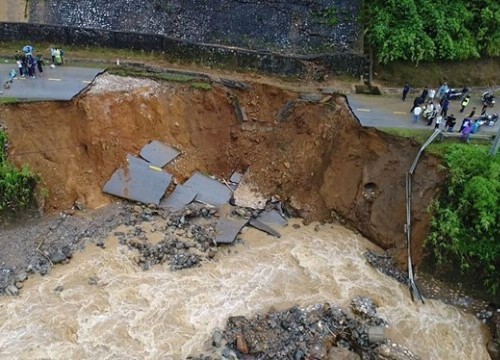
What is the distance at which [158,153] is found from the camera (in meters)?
24.9

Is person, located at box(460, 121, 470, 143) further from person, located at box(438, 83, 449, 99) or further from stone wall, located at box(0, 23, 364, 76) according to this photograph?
stone wall, located at box(0, 23, 364, 76)

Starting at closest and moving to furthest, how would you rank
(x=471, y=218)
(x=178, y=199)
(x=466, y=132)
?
(x=471, y=218) < (x=466, y=132) < (x=178, y=199)

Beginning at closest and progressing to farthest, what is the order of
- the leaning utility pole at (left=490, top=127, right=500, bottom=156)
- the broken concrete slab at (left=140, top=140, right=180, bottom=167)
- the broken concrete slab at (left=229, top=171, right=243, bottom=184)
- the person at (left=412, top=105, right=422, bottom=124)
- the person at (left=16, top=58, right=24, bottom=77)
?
the leaning utility pole at (left=490, top=127, right=500, bottom=156) → the person at (left=412, top=105, right=422, bottom=124) → the broken concrete slab at (left=140, top=140, right=180, bottom=167) → the person at (left=16, top=58, right=24, bottom=77) → the broken concrete slab at (left=229, top=171, right=243, bottom=184)

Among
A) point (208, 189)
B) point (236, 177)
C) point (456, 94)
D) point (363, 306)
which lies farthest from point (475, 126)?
point (208, 189)

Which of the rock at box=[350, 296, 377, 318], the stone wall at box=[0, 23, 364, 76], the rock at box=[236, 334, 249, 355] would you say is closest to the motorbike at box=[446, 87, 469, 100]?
the stone wall at box=[0, 23, 364, 76]

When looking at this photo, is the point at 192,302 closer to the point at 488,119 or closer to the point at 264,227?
the point at 264,227

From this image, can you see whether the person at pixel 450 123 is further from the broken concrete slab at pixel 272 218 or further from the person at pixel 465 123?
the broken concrete slab at pixel 272 218

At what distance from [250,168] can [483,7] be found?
599 inches

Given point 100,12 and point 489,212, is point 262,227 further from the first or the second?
point 100,12

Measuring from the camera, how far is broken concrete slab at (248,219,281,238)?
2322cm

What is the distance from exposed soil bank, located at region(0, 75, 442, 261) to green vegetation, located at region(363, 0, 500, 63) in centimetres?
469

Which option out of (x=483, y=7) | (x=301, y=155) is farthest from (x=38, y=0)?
(x=483, y=7)

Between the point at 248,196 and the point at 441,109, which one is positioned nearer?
the point at 441,109

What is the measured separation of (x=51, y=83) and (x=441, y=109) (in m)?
19.3
